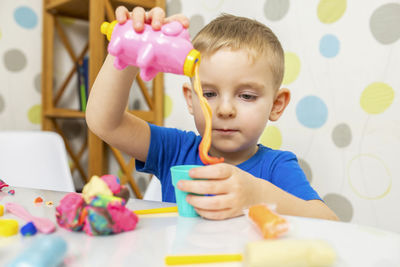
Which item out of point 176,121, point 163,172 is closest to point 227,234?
point 163,172

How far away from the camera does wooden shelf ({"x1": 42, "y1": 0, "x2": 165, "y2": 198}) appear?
1494mm

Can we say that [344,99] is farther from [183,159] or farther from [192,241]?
[192,241]

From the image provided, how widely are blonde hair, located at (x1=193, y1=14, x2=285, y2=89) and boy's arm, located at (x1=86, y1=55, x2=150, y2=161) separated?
185mm

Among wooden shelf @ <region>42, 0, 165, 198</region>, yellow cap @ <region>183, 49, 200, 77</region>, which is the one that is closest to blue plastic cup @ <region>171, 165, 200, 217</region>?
yellow cap @ <region>183, 49, 200, 77</region>

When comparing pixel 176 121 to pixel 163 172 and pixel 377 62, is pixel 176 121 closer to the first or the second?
pixel 163 172

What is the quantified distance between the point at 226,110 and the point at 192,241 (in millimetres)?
393

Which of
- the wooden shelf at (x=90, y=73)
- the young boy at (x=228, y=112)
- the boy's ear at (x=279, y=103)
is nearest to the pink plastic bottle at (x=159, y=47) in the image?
the young boy at (x=228, y=112)

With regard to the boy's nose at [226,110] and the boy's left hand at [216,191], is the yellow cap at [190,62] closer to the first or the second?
the boy's left hand at [216,191]

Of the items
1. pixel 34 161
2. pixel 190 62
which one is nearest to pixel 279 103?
pixel 190 62

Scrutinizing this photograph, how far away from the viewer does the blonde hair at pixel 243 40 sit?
751mm

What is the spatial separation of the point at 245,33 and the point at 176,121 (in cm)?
81

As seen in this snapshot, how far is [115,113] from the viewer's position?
2.41ft

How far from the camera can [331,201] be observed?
1.11 m

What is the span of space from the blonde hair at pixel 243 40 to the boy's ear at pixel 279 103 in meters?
0.03
